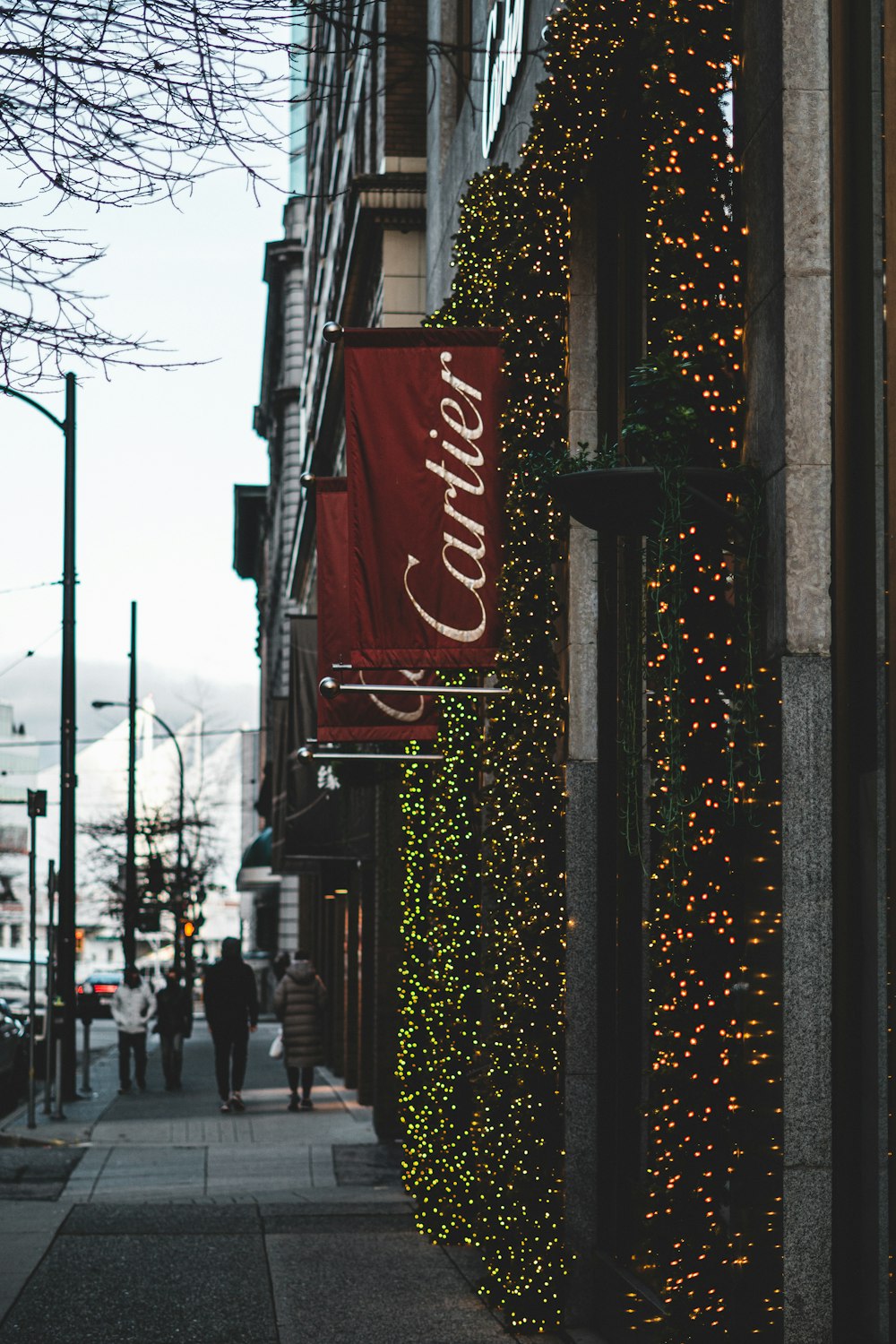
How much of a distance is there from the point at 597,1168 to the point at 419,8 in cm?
1492

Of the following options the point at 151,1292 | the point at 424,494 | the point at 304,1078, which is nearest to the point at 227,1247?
the point at 151,1292

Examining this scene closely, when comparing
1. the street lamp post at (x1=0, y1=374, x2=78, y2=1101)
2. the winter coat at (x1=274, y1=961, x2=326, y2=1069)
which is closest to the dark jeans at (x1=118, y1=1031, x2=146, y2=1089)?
the street lamp post at (x1=0, y1=374, x2=78, y2=1101)

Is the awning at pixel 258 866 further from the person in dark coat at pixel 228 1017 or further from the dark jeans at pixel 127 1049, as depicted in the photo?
the person in dark coat at pixel 228 1017

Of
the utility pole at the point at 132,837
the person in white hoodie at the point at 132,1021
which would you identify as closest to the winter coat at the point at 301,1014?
the person in white hoodie at the point at 132,1021

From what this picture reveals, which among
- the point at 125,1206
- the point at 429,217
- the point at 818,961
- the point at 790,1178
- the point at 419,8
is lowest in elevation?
the point at 125,1206

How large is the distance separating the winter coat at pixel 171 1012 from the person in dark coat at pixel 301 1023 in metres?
3.56

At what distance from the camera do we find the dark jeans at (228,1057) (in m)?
20.8

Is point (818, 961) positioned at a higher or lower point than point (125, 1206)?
higher

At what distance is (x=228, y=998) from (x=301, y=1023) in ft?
2.92

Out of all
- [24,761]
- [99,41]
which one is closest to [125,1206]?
[99,41]

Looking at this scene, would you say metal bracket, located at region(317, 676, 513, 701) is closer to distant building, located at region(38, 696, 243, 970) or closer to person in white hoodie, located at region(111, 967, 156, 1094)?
person in white hoodie, located at region(111, 967, 156, 1094)

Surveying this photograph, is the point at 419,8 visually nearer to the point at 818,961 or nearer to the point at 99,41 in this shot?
the point at 99,41

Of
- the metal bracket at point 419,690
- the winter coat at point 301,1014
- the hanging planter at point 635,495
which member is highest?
the hanging planter at point 635,495

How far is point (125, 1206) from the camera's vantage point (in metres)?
13.5
